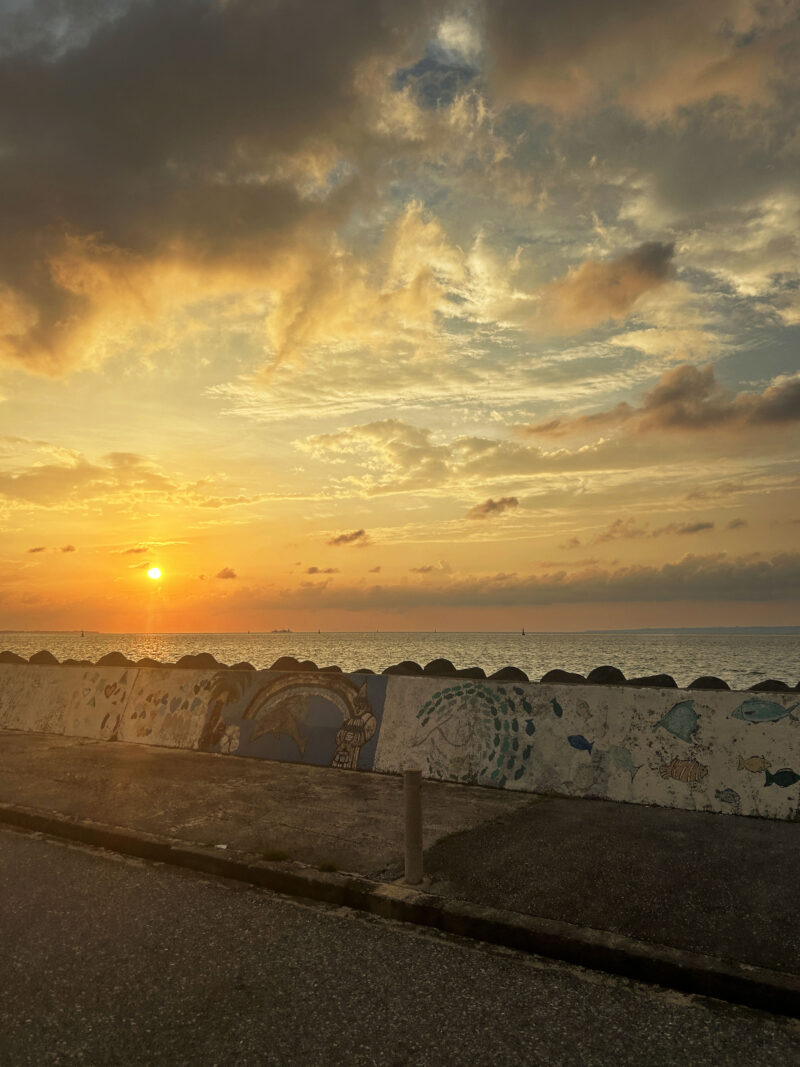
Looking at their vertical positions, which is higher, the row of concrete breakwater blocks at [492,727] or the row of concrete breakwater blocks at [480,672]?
the row of concrete breakwater blocks at [480,672]

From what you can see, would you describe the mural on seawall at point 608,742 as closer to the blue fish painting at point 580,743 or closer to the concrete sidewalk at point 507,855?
the blue fish painting at point 580,743

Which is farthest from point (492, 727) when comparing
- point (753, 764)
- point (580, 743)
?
point (753, 764)

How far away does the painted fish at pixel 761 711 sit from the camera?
27.7 ft

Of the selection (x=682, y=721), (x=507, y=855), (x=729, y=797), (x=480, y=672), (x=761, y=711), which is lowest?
(x=507, y=855)

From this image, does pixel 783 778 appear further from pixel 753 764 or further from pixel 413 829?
pixel 413 829

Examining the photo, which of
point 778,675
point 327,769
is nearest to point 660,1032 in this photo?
point 327,769

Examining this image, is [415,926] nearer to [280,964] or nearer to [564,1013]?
[280,964]

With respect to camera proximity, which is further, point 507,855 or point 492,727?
point 492,727

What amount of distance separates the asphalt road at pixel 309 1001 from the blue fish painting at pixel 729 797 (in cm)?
405

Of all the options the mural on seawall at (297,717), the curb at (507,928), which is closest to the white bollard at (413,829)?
the curb at (507,928)

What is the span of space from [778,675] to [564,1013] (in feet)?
285

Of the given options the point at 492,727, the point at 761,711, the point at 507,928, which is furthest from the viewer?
the point at 492,727

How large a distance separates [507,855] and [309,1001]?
113 inches

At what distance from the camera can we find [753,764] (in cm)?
833
